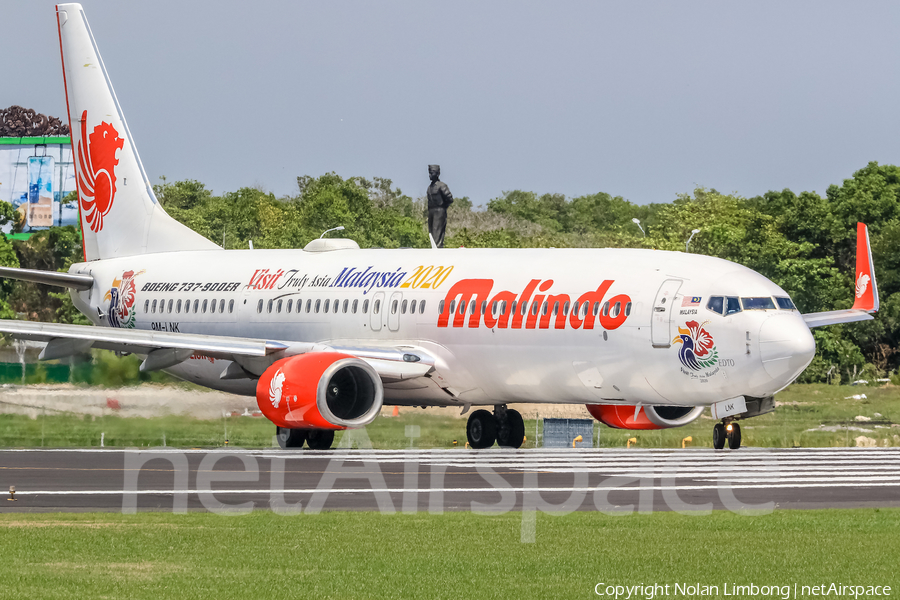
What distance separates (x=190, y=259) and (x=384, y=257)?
670 centimetres

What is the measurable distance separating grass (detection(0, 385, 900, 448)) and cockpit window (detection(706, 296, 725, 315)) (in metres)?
9.87

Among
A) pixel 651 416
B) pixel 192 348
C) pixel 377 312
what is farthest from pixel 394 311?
pixel 651 416

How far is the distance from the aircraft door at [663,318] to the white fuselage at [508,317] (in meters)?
0.03

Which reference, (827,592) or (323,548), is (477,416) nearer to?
(323,548)

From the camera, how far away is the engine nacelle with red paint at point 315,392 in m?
29.5

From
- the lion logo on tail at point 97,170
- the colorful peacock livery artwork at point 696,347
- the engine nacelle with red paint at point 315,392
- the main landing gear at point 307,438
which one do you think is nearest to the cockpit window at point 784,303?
the colorful peacock livery artwork at point 696,347

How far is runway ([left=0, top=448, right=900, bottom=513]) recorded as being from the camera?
1983 cm

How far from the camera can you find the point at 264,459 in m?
28.8

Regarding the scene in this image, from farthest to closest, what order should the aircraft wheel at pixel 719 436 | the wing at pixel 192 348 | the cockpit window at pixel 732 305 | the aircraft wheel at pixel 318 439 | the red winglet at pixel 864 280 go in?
the red winglet at pixel 864 280, the aircraft wheel at pixel 318 439, the wing at pixel 192 348, the aircraft wheel at pixel 719 436, the cockpit window at pixel 732 305

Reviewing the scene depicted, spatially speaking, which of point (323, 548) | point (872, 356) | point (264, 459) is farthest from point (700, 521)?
point (872, 356)

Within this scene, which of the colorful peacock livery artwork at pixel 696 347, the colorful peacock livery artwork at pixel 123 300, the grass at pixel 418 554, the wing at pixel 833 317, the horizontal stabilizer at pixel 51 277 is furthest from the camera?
the colorful peacock livery artwork at pixel 123 300

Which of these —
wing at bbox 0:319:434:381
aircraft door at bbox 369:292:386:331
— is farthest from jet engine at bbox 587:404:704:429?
aircraft door at bbox 369:292:386:331

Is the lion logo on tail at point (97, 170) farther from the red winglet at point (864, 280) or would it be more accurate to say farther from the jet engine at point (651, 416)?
the red winglet at point (864, 280)

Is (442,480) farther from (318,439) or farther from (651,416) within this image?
(318,439)
